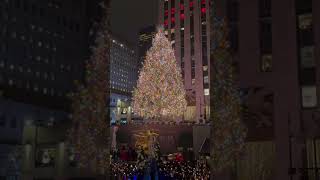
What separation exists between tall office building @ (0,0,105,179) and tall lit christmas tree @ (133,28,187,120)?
15105 millimetres

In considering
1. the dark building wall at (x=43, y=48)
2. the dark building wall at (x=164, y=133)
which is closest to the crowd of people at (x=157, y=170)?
the dark building wall at (x=164, y=133)

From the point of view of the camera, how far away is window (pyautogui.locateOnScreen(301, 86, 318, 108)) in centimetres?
3388

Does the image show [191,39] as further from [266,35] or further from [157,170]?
[157,170]

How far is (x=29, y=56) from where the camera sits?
88.2 m

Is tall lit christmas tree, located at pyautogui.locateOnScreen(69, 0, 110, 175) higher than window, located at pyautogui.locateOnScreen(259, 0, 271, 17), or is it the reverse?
window, located at pyautogui.locateOnScreen(259, 0, 271, 17)

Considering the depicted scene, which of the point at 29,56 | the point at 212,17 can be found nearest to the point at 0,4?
the point at 29,56

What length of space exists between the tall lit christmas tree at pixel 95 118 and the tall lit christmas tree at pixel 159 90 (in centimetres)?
2473

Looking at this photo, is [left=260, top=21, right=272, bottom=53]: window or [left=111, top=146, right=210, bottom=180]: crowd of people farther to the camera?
[left=111, top=146, right=210, bottom=180]: crowd of people

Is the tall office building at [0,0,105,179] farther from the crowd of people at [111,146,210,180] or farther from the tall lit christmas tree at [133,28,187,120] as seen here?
the crowd of people at [111,146,210,180]

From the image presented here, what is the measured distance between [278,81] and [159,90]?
31.0m

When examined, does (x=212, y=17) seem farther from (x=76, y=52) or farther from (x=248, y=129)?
(x=76, y=52)

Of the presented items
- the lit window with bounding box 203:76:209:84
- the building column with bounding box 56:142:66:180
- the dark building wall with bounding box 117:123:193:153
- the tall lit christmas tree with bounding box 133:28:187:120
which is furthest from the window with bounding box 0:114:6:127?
the lit window with bounding box 203:76:209:84

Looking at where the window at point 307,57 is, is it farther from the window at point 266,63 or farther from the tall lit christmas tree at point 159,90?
the tall lit christmas tree at point 159,90

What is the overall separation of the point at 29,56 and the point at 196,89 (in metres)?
40.1
